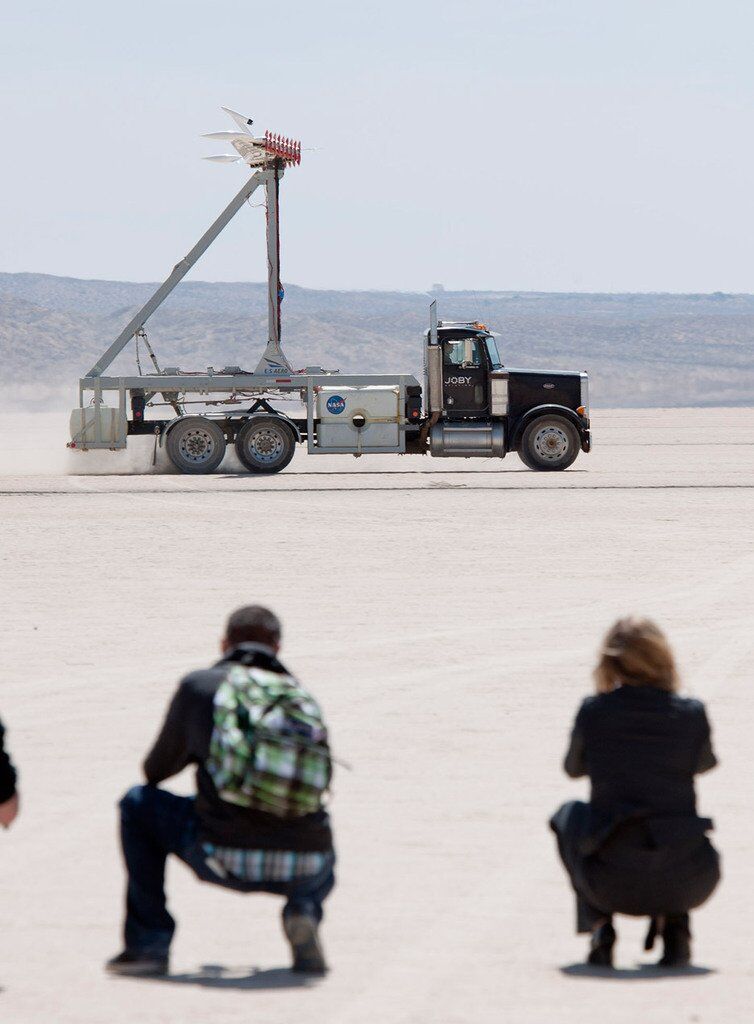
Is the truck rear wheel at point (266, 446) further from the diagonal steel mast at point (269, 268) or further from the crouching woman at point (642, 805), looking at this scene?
the crouching woman at point (642, 805)

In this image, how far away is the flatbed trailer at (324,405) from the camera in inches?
1106

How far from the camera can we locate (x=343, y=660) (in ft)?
35.4

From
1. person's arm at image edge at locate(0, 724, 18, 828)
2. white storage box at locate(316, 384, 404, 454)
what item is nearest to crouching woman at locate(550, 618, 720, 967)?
person's arm at image edge at locate(0, 724, 18, 828)

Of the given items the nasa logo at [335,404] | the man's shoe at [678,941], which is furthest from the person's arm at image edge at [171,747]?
the nasa logo at [335,404]

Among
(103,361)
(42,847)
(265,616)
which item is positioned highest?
(103,361)

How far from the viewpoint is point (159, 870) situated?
203 inches

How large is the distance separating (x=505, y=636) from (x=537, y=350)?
16986 cm

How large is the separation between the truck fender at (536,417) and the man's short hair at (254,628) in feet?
78.1

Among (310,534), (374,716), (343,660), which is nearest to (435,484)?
(310,534)

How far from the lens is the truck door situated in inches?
1105

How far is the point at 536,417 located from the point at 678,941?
24.0 metres

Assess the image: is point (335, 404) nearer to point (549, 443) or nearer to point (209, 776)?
point (549, 443)

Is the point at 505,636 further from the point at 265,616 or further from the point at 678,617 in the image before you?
the point at 265,616

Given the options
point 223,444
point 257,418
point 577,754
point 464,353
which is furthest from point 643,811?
point 223,444
